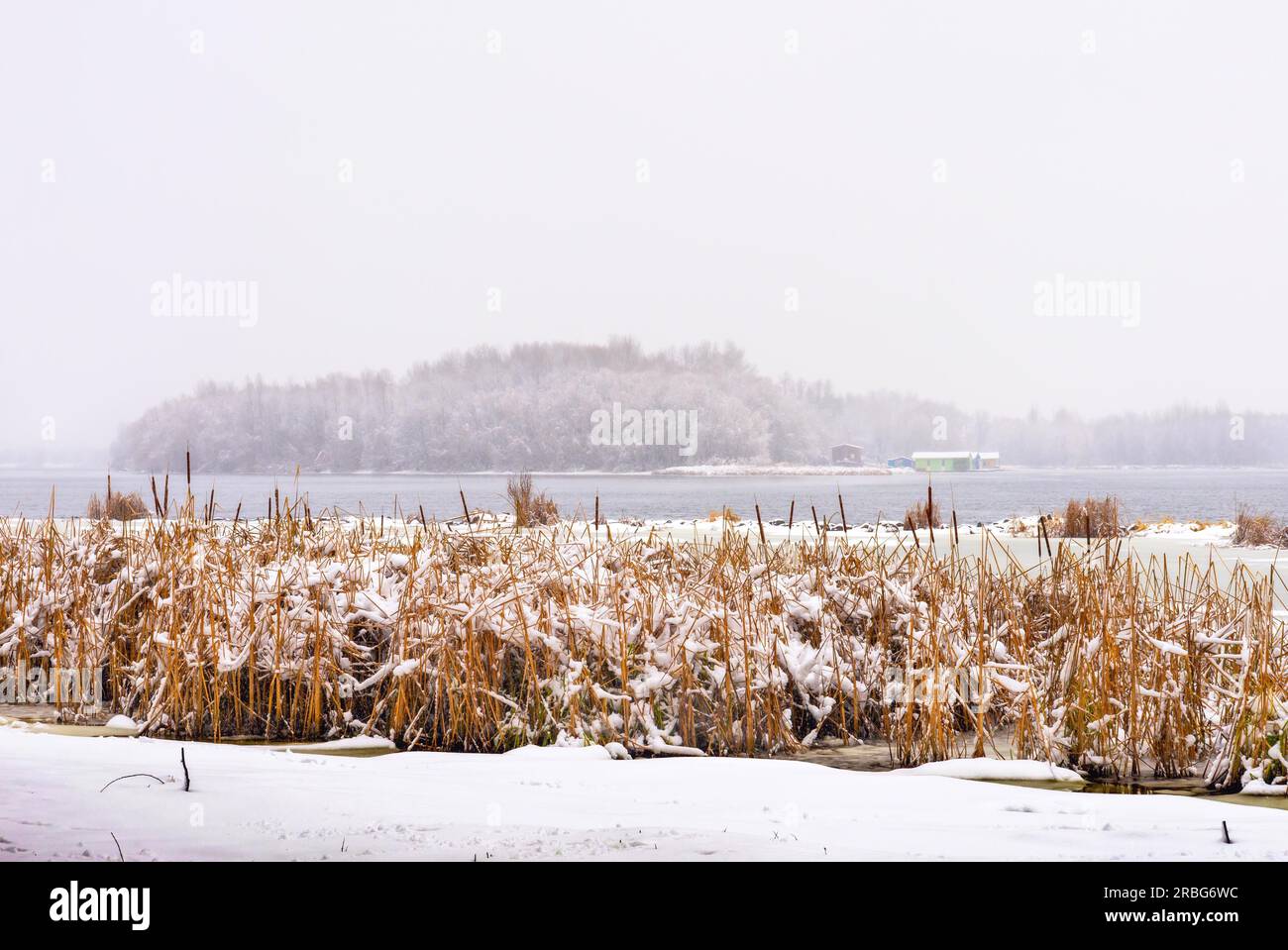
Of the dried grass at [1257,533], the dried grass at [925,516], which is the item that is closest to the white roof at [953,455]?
the dried grass at [1257,533]

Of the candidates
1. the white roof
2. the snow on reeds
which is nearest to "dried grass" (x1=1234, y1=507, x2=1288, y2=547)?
the snow on reeds

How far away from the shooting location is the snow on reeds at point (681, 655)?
4.93 m

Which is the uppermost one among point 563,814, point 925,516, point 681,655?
point 925,516

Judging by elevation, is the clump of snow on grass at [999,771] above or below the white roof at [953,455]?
below

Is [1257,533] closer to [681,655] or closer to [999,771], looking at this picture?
[999,771]

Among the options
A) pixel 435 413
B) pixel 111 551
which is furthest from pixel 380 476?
pixel 111 551

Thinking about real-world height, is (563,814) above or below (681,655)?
below

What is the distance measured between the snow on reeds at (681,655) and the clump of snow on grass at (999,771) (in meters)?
0.17

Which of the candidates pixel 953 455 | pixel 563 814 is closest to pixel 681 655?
pixel 563 814

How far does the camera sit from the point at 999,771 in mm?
4691

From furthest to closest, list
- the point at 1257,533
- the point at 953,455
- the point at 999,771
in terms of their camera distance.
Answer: the point at 953,455
the point at 1257,533
the point at 999,771

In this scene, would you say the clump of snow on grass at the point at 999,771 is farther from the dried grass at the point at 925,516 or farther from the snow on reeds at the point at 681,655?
the dried grass at the point at 925,516

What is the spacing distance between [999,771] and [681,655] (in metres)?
1.57
